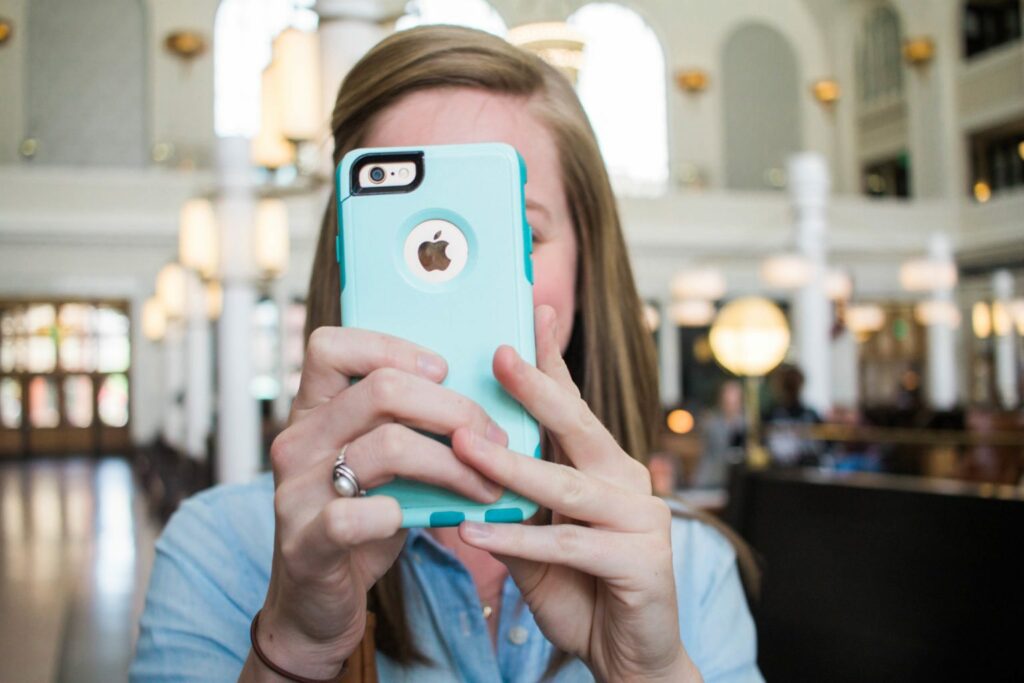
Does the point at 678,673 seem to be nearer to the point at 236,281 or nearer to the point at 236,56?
the point at 236,281

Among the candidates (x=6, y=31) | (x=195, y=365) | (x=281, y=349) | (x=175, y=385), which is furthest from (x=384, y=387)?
(x=281, y=349)

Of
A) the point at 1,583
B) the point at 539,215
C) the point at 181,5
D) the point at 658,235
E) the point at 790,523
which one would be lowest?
the point at 1,583

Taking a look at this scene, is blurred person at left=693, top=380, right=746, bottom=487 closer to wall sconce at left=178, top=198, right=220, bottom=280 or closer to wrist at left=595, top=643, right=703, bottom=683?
wall sconce at left=178, top=198, right=220, bottom=280

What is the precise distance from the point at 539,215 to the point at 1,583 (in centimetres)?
582

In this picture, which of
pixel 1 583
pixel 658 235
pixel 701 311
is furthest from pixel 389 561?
pixel 658 235

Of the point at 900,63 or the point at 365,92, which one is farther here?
the point at 900,63

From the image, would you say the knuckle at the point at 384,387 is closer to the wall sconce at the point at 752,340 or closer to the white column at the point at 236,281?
the white column at the point at 236,281

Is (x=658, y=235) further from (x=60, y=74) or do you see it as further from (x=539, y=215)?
(x=539, y=215)

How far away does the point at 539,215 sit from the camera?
97cm

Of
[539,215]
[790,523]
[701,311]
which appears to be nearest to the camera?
[539,215]

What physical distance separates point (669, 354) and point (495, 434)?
17151 millimetres

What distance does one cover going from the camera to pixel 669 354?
17.6m

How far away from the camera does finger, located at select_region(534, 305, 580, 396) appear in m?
0.69

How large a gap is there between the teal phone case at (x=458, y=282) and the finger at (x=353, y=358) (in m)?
0.03
